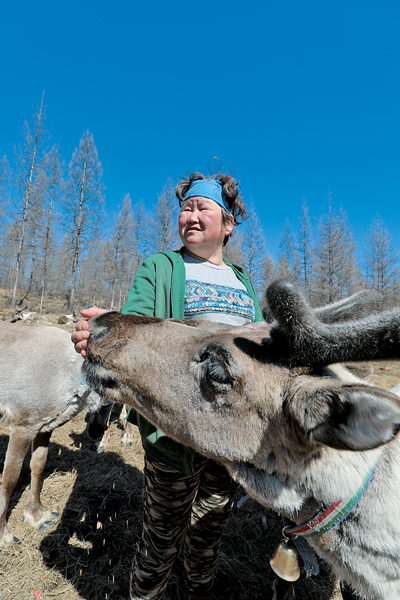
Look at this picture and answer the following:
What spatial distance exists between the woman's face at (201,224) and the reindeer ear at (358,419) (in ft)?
5.67

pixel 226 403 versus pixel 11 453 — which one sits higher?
pixel 226 403

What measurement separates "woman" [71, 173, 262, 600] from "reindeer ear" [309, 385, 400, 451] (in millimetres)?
936

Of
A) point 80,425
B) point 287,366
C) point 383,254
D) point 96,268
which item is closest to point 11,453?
point 80,425

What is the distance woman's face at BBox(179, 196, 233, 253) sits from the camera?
2.57 m

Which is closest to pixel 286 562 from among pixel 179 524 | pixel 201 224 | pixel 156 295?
pixel 179 524

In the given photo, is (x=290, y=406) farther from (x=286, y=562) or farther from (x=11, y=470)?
(x=11, y=470)

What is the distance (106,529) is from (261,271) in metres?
32.1

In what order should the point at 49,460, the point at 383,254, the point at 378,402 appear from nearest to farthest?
the point at 378,402 < the point at 49,460 < the point at 383,254

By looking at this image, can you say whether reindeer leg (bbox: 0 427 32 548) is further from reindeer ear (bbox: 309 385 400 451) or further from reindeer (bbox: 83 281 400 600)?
reindeer ear (bbox: 309 385 400 451)

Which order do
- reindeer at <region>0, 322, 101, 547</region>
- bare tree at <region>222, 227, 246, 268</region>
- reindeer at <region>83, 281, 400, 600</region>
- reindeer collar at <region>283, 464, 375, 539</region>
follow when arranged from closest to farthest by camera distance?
1. reindeer at <region>83, 281, 400, 600</region>
2. reindeer collar at <region>283, 464, 375, 539</region>
3. reindeer at <region>0, 322, 101, 547</region>
4. bare tree at <region>222, 227, 246, 268</region>

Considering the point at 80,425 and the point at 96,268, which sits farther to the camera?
the point at 96,268

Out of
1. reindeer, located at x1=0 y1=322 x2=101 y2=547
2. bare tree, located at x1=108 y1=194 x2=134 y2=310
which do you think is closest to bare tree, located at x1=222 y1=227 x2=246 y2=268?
bare tree, located at x1=108 y1=194 x2=134 y2=310

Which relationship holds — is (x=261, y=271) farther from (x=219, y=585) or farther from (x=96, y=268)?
(x=219, y=585)

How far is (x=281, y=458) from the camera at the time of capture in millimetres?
1521
